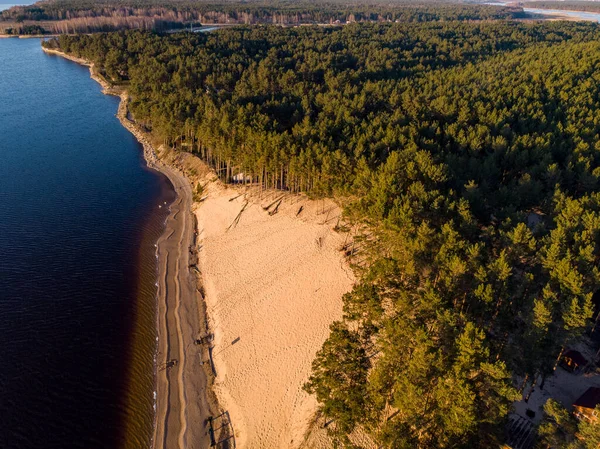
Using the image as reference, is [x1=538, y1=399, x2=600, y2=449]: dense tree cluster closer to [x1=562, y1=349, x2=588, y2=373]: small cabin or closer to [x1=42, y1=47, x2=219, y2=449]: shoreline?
[x1=562, y1=349, x2=588, y2=373]: small cabin

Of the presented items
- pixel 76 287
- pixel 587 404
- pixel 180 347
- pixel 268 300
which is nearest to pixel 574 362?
pixel 587 404

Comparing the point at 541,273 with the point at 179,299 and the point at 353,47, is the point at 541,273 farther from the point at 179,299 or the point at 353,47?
the point at 353,47

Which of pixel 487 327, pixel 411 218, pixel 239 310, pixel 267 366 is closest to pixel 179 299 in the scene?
pixel 239 310

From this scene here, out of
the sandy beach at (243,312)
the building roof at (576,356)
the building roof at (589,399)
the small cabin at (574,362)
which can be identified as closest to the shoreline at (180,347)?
the sandy beach at (243,312)

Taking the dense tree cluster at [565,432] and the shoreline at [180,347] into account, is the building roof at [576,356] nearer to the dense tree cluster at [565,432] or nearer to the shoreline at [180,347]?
the dense tree cluster at [565,432]

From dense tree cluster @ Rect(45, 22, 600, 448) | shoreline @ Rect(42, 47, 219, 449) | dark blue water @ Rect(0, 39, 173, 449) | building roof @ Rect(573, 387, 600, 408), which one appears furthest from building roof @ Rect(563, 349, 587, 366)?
dark blue water @ Rect(0, 39, 173, 449)

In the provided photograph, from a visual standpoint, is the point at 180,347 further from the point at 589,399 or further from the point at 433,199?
the point at 589,399
